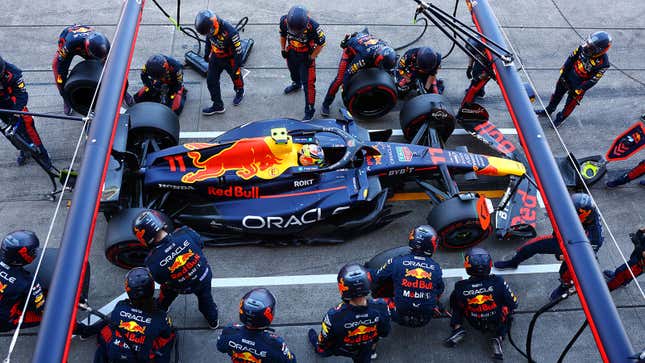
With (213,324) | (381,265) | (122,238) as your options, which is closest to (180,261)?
(122,238)

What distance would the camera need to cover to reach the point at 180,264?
5230 mm

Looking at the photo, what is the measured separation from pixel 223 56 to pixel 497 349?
5256mm

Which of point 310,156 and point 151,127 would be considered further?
point 151,127

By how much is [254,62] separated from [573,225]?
6.88m

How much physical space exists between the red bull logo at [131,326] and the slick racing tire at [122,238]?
1.15m

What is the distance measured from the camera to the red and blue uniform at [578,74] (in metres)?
7.82

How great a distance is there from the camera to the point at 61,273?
11.8ft

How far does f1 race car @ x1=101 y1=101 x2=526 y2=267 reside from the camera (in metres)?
6.38

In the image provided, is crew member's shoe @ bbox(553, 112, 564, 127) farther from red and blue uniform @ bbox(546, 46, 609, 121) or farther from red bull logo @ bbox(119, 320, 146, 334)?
red bull logo @ bbox(119, 320, 146, 334)

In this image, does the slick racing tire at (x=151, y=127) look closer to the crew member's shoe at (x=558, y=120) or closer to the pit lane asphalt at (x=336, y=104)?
the pit lane asphalt at (x=336, y=104)

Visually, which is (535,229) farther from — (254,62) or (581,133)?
(254,62)

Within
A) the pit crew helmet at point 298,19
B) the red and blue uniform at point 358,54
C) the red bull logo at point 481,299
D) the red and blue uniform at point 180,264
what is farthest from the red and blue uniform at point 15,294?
the red and blue uniform at point 358,54

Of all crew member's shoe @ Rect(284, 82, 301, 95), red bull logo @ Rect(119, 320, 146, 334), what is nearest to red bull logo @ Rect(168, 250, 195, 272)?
red bull logo @ Rect(119, 320, 146, 334)

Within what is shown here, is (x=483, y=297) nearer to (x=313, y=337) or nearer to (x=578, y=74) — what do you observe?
(x=313, y=337)
